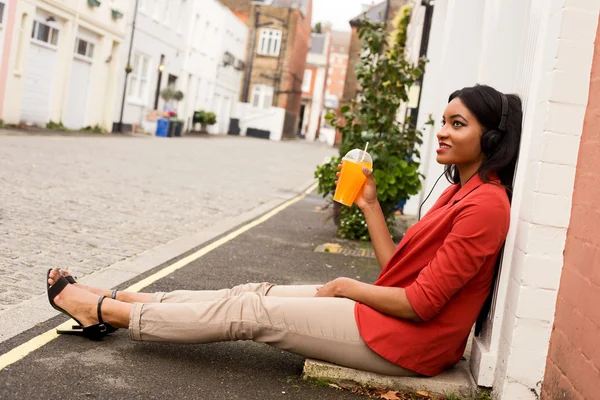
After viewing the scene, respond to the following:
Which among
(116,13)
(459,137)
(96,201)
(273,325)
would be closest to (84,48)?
(116,13)

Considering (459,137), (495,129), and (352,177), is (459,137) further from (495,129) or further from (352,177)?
(352,177)

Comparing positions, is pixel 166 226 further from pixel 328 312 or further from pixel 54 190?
pixel 328 312

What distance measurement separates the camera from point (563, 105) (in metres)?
3.37

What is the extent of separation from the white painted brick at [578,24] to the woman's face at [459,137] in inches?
20.5

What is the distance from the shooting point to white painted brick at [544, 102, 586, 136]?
336cm

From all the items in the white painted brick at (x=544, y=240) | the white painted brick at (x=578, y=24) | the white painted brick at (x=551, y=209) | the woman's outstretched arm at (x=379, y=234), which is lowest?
the woman's outstretched arm at (x=379, y=234)

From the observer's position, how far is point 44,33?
24062mm

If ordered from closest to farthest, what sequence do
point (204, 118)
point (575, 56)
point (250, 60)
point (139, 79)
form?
point (575, 56) < point (139, 79) < point (204, 118) < point (250, 60)

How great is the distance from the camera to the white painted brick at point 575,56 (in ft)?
11.0

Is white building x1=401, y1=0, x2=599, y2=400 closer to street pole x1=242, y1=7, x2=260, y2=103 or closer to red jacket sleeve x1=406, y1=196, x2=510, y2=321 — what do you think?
red jacket sleeve x1=406, y1=196, x2=510, y2=321

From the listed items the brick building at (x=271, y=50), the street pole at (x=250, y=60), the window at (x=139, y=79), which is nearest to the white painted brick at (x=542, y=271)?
the window at (x=139, y=79)

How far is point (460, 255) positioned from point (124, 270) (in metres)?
3.48

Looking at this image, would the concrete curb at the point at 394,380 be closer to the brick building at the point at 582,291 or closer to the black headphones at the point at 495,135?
the brick building at the point at 582,291

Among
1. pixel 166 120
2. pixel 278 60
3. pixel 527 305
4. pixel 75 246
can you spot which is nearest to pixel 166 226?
pixel 75 246
